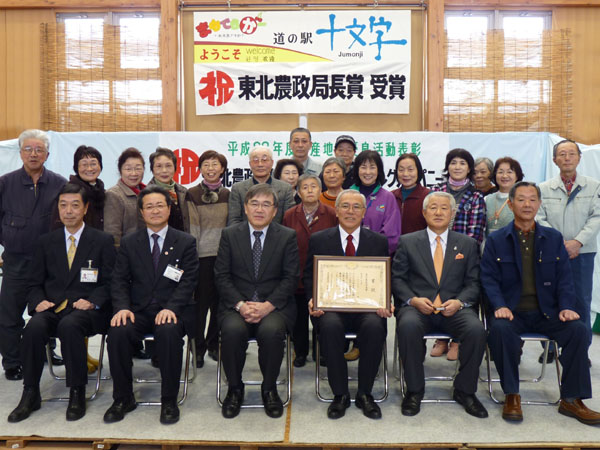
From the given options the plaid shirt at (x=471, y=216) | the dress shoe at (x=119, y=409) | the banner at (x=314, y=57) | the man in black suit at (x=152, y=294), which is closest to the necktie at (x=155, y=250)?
the man in black suit at (x=152, y=294)

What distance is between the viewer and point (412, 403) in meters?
2.88

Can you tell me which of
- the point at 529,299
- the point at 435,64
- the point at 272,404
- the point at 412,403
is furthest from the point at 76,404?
the point at 435,64

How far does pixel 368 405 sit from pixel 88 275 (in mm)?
1971

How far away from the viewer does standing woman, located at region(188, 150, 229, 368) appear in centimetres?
362

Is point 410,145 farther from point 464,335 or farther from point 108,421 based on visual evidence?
point 108,421

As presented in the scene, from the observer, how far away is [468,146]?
227 inches

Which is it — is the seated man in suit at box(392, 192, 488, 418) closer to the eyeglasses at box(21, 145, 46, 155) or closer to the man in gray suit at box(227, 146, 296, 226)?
the man in gray suit at box(227, 146, 296, 226)

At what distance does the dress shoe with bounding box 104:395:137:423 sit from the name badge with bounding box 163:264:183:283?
2.52 feet

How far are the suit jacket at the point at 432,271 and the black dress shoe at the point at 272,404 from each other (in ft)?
3.34

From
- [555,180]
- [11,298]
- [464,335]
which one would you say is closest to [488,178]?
[555,180]

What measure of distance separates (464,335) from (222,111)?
467 centimetres

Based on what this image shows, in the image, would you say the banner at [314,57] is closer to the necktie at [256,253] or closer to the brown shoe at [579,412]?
the necktie at [256,253]

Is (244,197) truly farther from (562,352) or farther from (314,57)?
(314,57)

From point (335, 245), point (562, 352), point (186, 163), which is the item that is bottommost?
point (562, 352)
